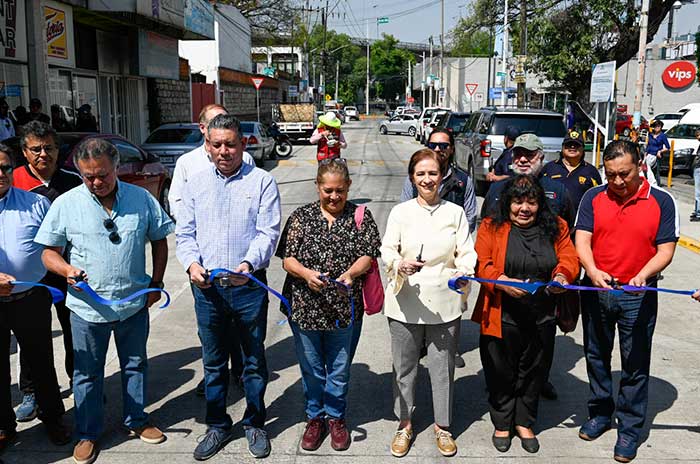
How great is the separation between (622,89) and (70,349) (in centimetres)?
4714

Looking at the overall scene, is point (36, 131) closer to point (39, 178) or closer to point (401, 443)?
point (39, 178)

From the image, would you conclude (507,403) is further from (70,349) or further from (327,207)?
(70,349)

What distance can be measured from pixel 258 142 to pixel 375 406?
17663 mm

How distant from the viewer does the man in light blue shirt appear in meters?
3.80

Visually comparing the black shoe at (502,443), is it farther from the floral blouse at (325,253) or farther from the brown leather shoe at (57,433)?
the brown leather shoe at (57,433)

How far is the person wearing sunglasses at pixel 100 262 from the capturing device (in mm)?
3699

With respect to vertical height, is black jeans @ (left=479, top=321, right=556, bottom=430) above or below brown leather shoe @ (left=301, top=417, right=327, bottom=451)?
above

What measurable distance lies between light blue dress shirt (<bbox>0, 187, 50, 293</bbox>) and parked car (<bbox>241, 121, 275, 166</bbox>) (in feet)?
52.6

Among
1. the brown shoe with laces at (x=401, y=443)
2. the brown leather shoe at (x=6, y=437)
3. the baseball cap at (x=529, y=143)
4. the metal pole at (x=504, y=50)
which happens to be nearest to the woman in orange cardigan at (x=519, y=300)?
A: the brown shoe with laces at (x=401, y=443)

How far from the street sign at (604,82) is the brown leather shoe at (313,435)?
14.4 metres

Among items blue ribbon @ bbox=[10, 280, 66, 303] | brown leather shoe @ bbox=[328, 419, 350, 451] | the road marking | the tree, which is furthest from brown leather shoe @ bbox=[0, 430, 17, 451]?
the tree

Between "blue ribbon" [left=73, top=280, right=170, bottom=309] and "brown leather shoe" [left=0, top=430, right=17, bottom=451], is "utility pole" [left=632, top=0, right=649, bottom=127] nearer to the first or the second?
"blue ribbon" [left=73, top=280, right=170, bottom=309]

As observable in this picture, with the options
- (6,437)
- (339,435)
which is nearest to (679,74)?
(339,435)

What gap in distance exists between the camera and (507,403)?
409 cm
